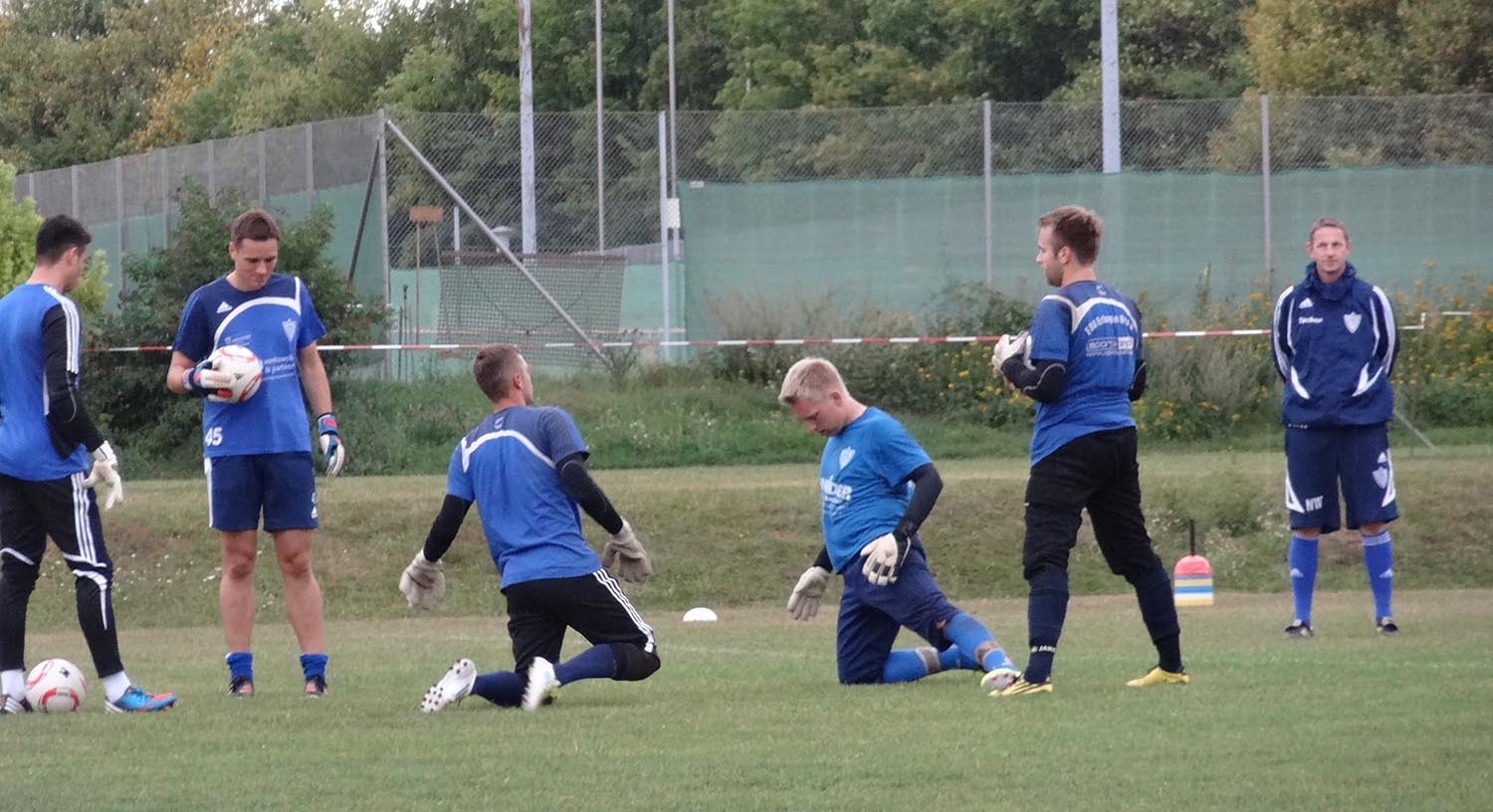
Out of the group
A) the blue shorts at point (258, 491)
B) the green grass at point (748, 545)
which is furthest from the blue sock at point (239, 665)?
the green grass at point (748, 545)

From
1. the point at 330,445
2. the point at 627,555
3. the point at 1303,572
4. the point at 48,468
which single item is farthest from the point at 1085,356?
the point at 48,468

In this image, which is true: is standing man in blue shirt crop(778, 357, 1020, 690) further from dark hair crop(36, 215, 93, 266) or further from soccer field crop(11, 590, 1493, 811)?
dark hair crop(36, 215, 93, 266)

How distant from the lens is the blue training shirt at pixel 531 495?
823cm

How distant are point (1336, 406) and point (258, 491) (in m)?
5.56

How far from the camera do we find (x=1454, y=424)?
22.4 meters

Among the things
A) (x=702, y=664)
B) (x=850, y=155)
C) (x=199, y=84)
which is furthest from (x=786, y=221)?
(x=199, y=84)

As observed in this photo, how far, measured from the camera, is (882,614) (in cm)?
889

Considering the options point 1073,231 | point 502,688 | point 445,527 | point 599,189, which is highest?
point 599,189

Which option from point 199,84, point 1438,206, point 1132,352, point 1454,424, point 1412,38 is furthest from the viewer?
point 199,84

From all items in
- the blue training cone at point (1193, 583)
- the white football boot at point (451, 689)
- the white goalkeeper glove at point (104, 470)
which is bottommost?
the blue training cone at point (1193, 583)

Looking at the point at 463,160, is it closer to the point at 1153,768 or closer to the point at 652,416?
the point at 652,416

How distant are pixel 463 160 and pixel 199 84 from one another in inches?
2296

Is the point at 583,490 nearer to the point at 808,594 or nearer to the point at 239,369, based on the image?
the point at 808,594

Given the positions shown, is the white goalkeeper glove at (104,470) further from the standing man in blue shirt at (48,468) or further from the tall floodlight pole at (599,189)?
the tall floodlight pole at (599,189)
